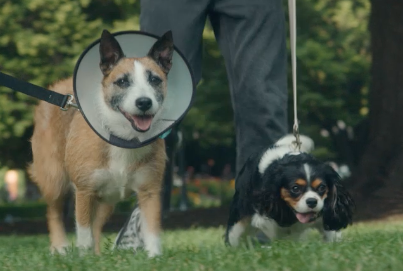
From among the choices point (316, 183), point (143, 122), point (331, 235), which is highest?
point (143, 122)

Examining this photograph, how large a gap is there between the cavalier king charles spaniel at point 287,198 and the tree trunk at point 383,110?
6.71m

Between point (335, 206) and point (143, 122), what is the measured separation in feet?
5.41

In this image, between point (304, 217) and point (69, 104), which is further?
point (304, 217)

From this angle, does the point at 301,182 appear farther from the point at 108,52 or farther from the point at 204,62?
the point at 204,62

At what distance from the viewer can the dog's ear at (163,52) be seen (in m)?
4.94

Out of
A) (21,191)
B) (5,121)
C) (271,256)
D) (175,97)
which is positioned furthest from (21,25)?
A: (21,191)

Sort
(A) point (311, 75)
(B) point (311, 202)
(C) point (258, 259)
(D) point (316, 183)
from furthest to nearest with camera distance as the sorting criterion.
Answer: (A) point (311, 75), (D) point (316, 183), (B) point (311, 202), (C) point (258, 259)

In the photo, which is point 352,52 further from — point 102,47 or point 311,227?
point 102,47

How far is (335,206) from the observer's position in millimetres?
5871

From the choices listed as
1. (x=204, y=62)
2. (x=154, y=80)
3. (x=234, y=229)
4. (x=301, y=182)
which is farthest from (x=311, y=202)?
(x=204, y=62)

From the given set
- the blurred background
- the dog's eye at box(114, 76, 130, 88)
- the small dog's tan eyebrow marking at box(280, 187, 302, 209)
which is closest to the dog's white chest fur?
the dog's eye at box(114, 76, 130, 88)

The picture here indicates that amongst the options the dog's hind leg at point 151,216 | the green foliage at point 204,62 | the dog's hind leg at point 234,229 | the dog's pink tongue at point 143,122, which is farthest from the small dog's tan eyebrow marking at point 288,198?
the green foliage at point 204,62

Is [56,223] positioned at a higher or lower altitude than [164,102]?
lower

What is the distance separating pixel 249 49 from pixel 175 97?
3.41 feet
